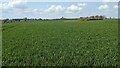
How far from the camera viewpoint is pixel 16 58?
50.0 ft

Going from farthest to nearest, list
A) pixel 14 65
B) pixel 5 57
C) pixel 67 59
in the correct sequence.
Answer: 1. pixel 5 57
2. pixel 67 59
3. pixel 14 65

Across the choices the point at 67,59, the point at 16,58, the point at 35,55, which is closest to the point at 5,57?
the point at 16,58

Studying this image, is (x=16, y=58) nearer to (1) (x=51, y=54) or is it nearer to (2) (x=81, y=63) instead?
(1) (x=51, y=54)

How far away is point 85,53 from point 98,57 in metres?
1.32

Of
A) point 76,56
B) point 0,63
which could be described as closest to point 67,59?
point 76,56

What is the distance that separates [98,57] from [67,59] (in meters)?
2.01

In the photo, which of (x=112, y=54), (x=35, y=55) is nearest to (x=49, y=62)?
(x=35, y=55)

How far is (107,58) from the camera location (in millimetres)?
14891

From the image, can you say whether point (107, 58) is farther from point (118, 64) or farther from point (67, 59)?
point (67, 59)

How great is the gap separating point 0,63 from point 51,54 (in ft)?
11.3

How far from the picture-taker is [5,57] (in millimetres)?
15672

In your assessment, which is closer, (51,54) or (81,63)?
(81,63)

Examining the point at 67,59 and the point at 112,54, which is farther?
the point at 112,54

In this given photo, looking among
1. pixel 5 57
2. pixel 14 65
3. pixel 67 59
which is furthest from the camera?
pixel 5 57
